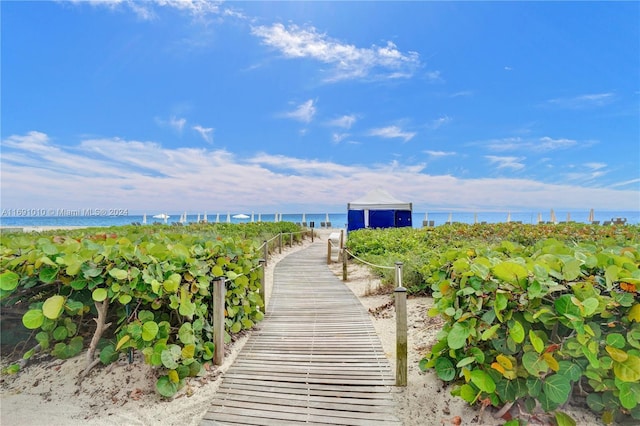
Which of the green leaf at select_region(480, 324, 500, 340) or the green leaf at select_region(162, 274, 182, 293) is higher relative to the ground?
the green leaf at select_region(162, 274, 182, 293)

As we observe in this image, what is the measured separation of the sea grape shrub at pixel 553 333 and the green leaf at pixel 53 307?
352 centimetres

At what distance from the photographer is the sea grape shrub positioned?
2.34 m

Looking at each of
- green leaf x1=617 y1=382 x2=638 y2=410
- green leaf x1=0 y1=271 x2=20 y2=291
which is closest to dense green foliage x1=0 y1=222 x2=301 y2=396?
green leaf x1=0 y1=271 x2=20 y2=291

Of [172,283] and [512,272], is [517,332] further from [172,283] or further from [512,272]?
[172,283]

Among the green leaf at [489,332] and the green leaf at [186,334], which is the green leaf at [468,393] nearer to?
the green leaf at [489,332]

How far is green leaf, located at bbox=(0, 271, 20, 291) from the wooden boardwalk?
7.20ft

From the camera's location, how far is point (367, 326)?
5.11m

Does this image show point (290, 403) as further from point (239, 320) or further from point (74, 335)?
point (74, 335)

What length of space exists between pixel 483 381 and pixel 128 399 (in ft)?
10.9

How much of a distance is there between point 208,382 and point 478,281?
9.80 ft

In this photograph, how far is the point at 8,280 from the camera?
312 cm

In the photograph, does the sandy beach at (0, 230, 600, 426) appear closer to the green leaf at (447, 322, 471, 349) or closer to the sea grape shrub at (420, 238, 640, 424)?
the sea grape shrub at (420, 238, 640, 424)

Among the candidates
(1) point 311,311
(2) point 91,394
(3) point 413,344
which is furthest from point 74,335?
(3) point 413,344

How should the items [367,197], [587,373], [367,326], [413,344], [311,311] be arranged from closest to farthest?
1. [587,373]
2. [413,344]
3. [367,326]
4. [311,311]
5. [367,197]
